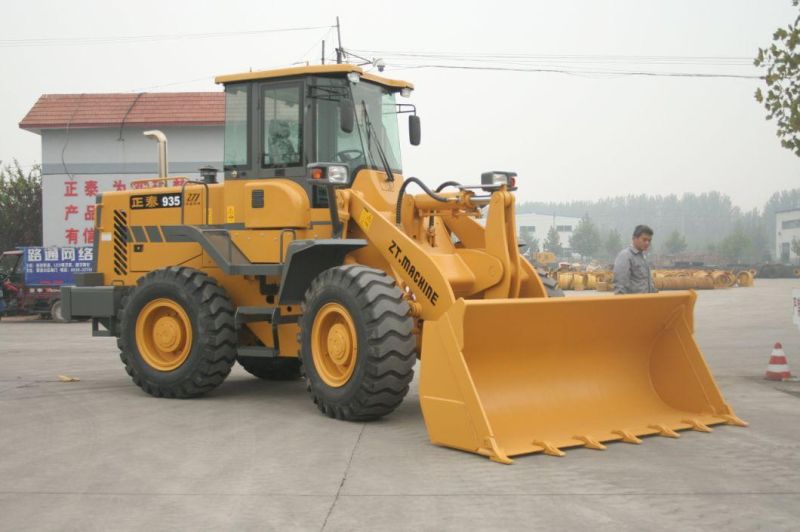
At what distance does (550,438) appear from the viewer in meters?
7.27

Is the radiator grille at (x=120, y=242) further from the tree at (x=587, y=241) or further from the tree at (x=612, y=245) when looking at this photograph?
the tree at (x=612, y=245)

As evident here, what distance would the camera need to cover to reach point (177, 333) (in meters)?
10.1

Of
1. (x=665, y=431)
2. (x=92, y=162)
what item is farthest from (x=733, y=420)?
(x=92, y=162)

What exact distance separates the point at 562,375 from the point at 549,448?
1.31m

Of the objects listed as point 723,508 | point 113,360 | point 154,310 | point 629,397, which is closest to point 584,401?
point 629,397

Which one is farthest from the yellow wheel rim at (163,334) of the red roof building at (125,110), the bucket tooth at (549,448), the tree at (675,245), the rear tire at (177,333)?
the tree at (675,245)

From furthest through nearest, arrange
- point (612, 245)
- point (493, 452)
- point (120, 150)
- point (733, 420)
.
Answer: point (612, 245) → point (120, 150) → point (733, 420) → point (493, 452)

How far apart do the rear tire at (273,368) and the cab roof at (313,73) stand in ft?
11.1

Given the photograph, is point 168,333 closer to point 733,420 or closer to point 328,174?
point 328,174

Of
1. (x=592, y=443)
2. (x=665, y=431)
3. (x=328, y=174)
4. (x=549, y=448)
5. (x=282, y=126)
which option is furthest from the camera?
(x=282, y=126)

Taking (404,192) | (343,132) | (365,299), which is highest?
(343,132)

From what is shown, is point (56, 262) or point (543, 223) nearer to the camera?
point (56, 262)

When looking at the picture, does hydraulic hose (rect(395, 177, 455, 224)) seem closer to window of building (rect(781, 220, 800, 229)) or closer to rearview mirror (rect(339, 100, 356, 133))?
rearview mirror (rect(339, 100, 356, 133))

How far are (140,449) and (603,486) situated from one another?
11.8 ft
